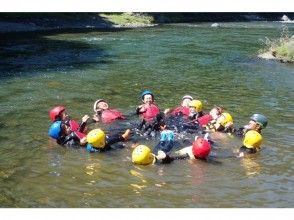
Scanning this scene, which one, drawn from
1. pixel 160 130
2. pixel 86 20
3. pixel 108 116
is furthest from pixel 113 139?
pixel 86 20

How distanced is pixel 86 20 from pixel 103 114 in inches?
1830

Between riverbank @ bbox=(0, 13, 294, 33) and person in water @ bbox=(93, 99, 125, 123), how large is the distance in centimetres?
3486

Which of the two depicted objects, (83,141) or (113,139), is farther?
(113,139)

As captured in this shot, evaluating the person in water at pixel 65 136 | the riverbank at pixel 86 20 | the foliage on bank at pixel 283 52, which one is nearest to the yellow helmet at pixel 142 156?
the person in water at pixel 65 136

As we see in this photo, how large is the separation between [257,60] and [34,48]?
1662cm

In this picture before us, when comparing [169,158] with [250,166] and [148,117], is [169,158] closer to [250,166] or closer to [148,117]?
[250,166]

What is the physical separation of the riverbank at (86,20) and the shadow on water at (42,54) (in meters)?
5.37

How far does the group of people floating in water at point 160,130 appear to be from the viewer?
11586 mm

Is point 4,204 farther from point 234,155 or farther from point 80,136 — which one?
point 234,155

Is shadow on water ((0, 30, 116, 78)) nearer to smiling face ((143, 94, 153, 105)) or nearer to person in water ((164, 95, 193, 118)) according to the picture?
smiling face ((143, 94, 153, 105))

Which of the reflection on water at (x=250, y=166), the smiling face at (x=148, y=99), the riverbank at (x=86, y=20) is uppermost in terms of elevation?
the riverbank at (x=86, y=20)

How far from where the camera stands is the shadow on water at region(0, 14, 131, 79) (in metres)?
26.5

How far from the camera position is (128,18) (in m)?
66.1

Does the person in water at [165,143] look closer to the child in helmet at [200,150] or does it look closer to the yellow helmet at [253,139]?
the child in helmet at [200,150]
